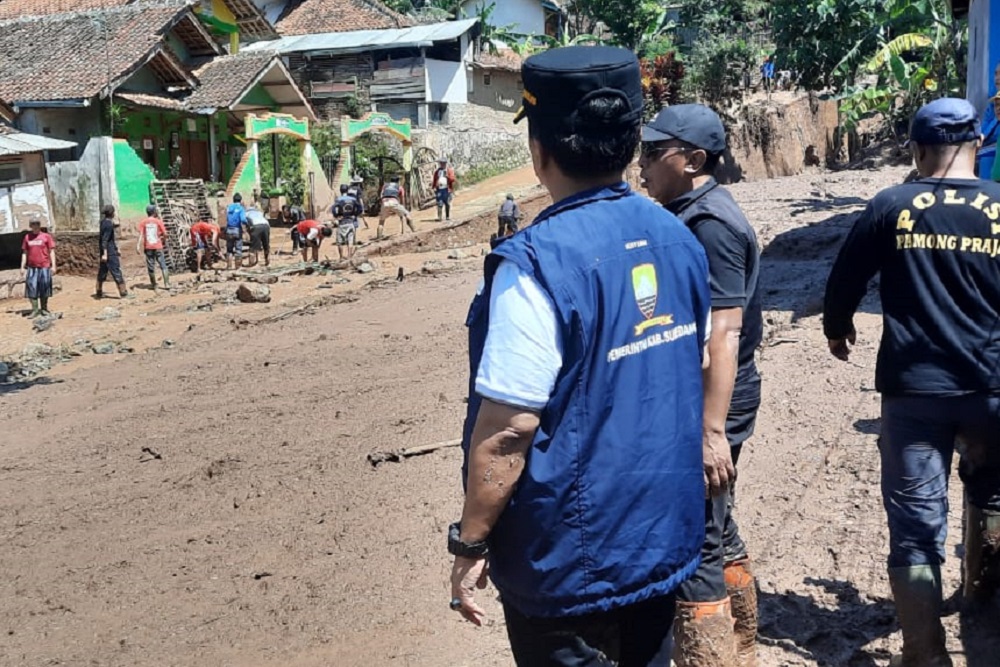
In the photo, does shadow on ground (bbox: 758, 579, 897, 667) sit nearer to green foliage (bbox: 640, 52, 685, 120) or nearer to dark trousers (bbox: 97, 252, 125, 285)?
dark trousers (bbox: 97, 252, 125, 285)

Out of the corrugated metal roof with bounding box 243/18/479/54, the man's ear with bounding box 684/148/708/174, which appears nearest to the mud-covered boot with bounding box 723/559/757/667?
the man's ear with bounding box 684/148/708/174

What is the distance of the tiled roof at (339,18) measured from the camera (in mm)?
37322

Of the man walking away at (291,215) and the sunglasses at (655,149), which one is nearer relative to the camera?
the sunglasses at (655,149)

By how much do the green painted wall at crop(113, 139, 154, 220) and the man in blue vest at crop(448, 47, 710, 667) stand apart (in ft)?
70.5

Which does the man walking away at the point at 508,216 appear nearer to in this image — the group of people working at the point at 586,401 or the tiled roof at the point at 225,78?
the tiled roof at the point at 225,78

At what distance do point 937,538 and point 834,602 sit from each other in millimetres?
875

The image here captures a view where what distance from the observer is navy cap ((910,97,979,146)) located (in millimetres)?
3287

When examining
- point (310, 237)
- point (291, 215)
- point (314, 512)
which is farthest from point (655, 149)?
point (291, 215)

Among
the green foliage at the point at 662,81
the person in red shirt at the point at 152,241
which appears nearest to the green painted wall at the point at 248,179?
the person in red shirt at the point at 152,241

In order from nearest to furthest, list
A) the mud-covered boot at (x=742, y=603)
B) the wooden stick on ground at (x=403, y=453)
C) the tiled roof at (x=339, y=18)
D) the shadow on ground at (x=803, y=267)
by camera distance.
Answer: the mud-covered boot at (x=742, y=603) → the wooden stick on ground at (x=403, y=453) → the shadow on ground at (x=803, y=267) → the tiled roof at (x=339, y=18)

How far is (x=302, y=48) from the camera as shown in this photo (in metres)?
34.2

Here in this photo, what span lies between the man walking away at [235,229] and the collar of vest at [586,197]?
18.9 meters

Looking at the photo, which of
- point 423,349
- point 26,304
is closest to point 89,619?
point 423,349

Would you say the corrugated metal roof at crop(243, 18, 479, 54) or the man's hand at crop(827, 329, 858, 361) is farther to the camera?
the corrugated metal roof at crop(243, 18, 479, 54)
